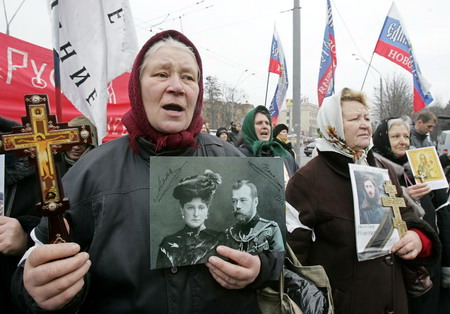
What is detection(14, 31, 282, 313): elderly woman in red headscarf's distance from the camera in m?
1.01

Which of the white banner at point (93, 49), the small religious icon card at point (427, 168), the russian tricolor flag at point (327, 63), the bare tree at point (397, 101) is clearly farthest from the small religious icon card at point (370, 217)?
the bare tree at point (397, 101)

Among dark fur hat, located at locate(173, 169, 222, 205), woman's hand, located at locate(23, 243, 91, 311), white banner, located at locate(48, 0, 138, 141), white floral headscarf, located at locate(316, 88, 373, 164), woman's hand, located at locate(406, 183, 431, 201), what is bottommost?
woman's hand, located at locate(406, 183, 431, 201)

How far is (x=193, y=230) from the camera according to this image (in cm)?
115

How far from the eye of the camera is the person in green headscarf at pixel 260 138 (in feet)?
13.9

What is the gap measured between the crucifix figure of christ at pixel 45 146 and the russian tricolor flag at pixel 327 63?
6837 mm

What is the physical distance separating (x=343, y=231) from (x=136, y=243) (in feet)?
4.36

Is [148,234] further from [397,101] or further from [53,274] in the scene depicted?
[397,101]

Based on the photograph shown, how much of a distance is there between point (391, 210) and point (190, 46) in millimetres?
1593

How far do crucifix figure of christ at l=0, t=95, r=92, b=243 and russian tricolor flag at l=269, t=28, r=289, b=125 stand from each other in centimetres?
740

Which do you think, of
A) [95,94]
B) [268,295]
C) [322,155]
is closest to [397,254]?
[322,155]

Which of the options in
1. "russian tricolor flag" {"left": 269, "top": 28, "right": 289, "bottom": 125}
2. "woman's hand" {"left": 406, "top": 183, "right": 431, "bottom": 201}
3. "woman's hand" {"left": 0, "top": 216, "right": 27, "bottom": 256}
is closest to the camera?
"woman's hand" {"left": 0, "top": 216, "right": 27, "bottom": 256}

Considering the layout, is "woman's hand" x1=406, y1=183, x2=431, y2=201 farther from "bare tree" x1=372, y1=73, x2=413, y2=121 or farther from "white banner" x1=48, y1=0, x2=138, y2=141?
"bare tree" x1=372, y1=73, x2=413, y2=121

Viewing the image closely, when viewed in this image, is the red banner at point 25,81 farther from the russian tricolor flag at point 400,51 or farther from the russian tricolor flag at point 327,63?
the russian tricolor flag at point 400,51

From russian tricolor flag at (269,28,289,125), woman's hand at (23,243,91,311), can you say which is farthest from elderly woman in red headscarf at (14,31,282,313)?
russian tricolor flag at (269,28,289,125)
